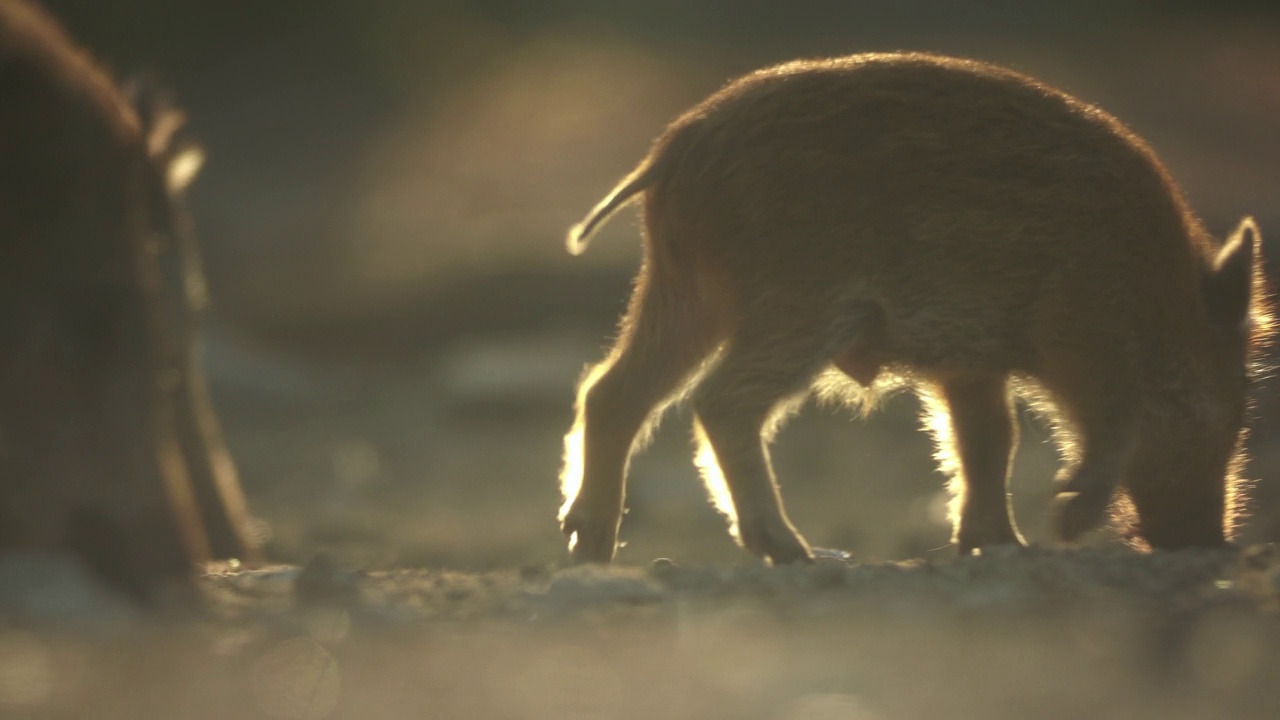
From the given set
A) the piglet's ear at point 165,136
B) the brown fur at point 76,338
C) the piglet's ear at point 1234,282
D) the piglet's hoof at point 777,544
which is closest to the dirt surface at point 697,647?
the brown fur at point 76,338

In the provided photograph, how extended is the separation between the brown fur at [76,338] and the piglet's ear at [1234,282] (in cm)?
355

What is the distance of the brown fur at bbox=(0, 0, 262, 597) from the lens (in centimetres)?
386

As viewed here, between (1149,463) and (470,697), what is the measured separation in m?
3.42

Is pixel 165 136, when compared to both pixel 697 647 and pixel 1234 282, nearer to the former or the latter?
pixel 697 647

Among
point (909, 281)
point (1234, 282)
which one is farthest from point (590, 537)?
point (1234, 282)

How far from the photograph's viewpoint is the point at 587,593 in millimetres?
4195

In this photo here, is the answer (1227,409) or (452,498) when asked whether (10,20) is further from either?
(452,498)

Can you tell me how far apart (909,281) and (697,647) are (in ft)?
6.76

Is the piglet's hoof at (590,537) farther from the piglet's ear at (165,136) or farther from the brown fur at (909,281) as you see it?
the piglet's ear at (165,136)

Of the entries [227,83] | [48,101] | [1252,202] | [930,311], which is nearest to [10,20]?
[48,101]

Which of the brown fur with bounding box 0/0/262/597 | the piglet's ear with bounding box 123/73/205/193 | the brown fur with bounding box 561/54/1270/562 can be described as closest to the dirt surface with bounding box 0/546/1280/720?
the brown fur with bounding box 0/0/262/597

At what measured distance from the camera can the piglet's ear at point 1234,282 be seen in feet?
18.7

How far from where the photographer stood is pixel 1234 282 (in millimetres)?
5695

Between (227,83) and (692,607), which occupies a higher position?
(227,83)
